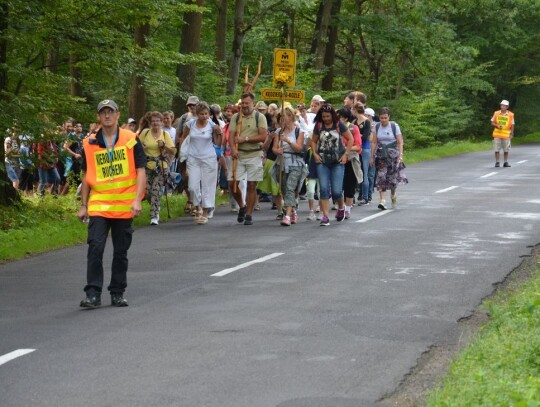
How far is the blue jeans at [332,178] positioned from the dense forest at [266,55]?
3640 millimetres

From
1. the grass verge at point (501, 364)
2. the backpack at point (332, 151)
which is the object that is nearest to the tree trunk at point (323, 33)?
the backpack at point (332, 151)

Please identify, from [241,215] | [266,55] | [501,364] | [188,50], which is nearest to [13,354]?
[501,364]

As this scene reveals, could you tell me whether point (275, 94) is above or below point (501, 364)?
above

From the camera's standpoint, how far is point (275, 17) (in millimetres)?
46156

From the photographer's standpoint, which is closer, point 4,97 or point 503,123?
point 4,97

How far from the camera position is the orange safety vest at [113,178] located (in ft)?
36.6

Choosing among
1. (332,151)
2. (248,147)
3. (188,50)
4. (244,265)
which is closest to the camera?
(244,265)

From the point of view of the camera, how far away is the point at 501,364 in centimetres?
791

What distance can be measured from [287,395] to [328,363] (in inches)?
37.8

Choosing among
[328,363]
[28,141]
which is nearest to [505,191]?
[28,141]

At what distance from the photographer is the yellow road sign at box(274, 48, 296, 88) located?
952 inches

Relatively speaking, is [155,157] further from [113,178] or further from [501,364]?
[501,364]

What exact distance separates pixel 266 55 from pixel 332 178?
93.1 feet

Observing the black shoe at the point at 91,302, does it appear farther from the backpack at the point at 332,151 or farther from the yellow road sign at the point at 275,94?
the yellow road sign at the point at 275,94
